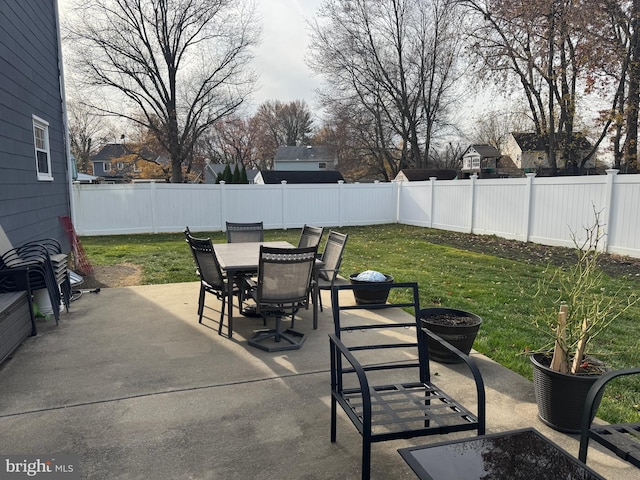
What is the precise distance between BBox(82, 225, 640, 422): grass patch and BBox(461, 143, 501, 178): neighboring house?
25.2 metres

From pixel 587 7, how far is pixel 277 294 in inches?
586

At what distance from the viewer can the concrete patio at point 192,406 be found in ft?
8.06

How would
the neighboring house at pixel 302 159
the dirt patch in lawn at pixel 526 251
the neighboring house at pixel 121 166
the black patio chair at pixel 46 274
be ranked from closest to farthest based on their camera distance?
1. the black patio chair at pixel 46 274
2. the dirt patch in lawn at pixel 526 251
3. the neighboring house at pixel 121 166
4. the neighboring house at pixel 302 159

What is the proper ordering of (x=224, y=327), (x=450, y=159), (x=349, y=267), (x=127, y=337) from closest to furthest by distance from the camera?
(x=127, y=337), (x=224, y=327), (x=349, y=267), (x=450, y=159)

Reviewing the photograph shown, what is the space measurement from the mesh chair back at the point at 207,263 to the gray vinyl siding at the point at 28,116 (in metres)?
2.79

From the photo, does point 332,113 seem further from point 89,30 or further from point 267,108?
point 267,108

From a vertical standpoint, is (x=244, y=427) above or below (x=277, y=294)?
below

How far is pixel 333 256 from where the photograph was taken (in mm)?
5320

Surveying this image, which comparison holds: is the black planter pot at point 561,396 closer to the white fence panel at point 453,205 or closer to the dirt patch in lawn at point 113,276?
the dirt patch in lawn at point 113,276

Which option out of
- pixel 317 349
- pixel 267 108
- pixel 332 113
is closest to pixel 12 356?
pixel 317 349

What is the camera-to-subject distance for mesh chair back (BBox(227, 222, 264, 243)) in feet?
22.2

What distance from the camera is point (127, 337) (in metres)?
4.54

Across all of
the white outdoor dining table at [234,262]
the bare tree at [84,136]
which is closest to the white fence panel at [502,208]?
the white outdoor dining table at [234,262]

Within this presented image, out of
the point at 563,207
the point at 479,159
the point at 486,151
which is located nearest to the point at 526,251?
the point at 563,207
